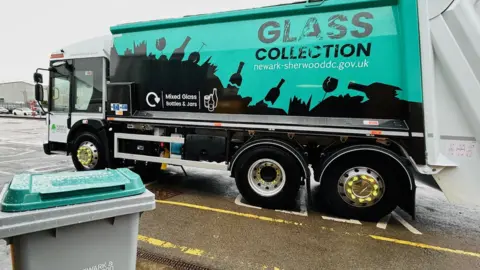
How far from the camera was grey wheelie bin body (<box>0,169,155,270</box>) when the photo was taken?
1.40 meters

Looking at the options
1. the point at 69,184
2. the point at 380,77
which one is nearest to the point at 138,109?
the point at 69,184

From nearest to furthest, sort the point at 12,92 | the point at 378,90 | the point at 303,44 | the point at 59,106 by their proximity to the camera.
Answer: the point at 378,90 → the point at 303,44 → the point at 59,106 → the point at 12,92

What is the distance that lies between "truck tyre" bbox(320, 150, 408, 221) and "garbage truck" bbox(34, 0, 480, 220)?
14mm

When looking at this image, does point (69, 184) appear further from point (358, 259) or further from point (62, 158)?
point (62, 158)

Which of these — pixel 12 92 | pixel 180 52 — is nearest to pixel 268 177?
pixel 180 52

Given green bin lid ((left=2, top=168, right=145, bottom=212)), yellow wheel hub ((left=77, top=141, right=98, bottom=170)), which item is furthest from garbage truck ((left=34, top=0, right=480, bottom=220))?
green bin lid ((left=2, top=168, right=145, bottom=212))

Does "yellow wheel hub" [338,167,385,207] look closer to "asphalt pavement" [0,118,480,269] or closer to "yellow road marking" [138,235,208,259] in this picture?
"asphalt pavement" [0,118,480,269]

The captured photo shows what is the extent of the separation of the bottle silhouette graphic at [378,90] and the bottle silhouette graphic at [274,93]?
1.00m

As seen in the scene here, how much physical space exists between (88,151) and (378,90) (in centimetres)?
559

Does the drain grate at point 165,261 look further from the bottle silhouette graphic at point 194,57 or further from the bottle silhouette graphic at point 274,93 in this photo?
the bottle silhouette graphic at point 194,57

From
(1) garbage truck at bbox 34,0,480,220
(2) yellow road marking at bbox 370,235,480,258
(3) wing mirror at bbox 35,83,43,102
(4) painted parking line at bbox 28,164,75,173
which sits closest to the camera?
(2) yellow road marking at bbox 370,235,480,258

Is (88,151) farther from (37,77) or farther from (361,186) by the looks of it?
(361,186)

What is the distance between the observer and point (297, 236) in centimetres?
341

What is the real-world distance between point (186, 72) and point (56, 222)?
3.65 m
